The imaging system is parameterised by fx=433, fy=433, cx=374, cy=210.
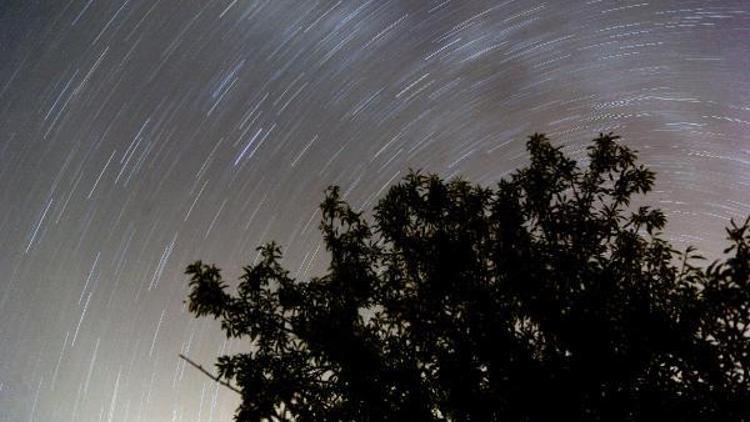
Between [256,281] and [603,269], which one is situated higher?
[256,281]

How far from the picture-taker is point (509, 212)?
718cm

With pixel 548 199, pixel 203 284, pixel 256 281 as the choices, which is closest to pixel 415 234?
pixel 548 199

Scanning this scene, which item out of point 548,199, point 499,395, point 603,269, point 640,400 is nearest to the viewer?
point 640,400

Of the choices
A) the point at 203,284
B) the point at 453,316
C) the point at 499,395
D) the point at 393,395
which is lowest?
the point at 499,395

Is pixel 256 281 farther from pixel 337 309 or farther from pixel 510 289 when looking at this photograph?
pixel 510 289

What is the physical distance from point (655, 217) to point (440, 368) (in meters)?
4.49

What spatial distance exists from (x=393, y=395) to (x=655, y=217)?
5243 millimetres

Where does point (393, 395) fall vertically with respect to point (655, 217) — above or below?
below

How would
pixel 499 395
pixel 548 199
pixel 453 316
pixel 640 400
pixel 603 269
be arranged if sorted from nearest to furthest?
1. pixel 640 400
2. pixel 499 395
3. pixel 603 269
4. pixel 453 316
5. pixel 548 199

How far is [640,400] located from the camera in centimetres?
531

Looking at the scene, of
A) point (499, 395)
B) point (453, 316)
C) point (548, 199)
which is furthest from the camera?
point (548, 199)

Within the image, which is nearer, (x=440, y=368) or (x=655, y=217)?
(x=440, y=368)

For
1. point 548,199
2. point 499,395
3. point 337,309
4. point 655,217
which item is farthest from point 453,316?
point 655,217

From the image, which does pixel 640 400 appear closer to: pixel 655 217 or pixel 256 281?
pixel 655 217
